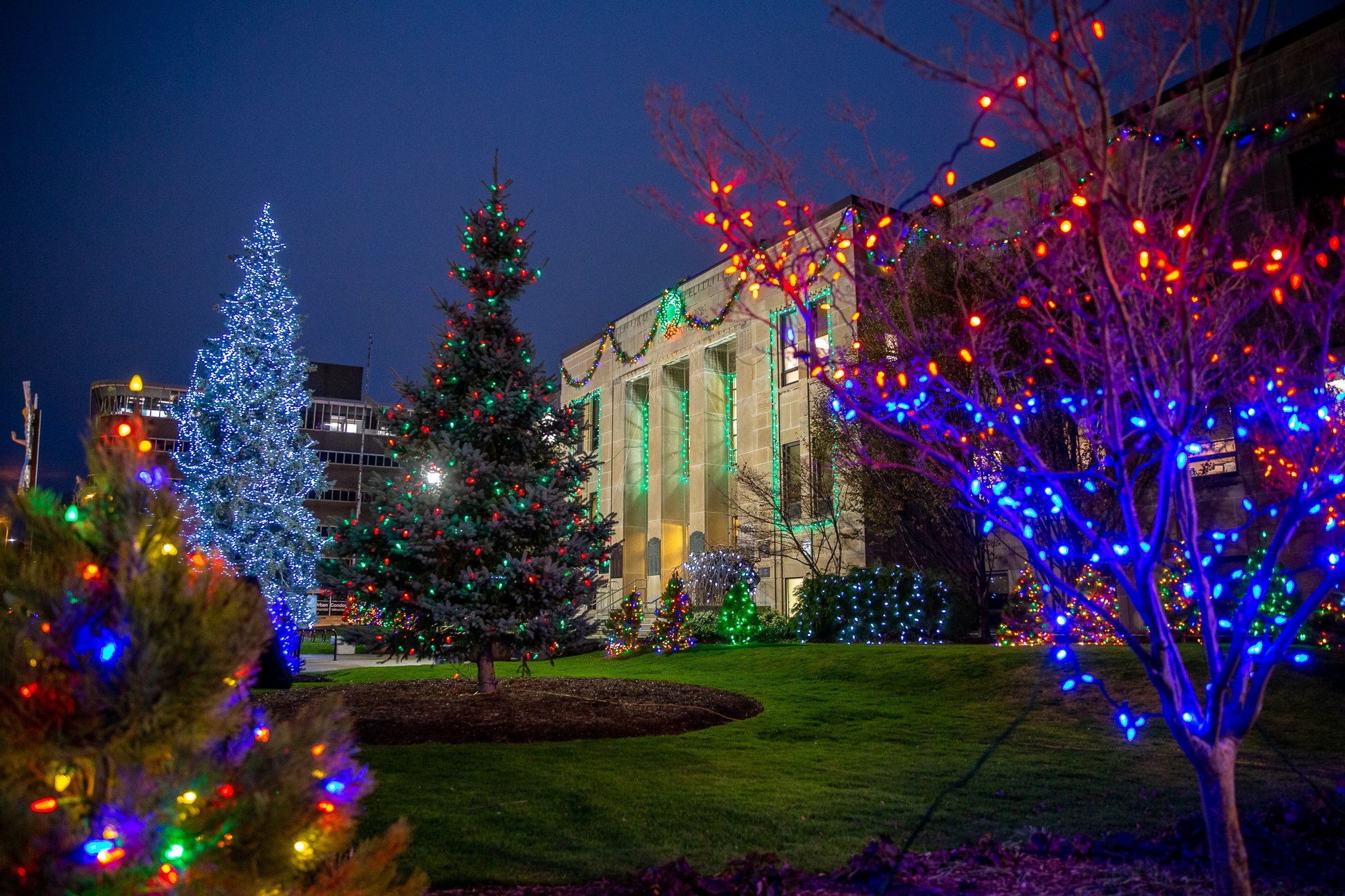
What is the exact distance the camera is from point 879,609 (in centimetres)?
1869

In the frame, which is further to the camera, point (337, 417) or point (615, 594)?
point (337, 417)

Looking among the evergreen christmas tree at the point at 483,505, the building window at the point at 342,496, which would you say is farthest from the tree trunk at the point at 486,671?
the building window at the point at 342,496

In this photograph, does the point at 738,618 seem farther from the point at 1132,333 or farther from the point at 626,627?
the point at 1132,333

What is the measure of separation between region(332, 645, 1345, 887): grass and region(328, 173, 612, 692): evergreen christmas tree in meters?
2.87

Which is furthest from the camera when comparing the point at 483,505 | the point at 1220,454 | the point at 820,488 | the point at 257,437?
the point at 257,437

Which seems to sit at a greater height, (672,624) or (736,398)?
(736,398)

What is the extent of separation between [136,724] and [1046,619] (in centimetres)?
1532

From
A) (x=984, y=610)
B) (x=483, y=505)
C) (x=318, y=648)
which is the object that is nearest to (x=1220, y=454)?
(x=984, y=610)

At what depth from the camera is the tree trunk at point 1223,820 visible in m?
3.13

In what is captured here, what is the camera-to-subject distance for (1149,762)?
7.40 meters

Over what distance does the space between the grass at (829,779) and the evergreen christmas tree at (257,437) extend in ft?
62.3

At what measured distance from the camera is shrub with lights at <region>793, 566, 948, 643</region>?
18328 mm

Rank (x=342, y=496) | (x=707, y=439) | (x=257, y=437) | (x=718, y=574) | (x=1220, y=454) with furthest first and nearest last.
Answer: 1. (x=342, y=496)
2. (x=707, y=439)
3. (x=257, y=437)
4. (x=718, y=574)
5. (x=1220, y=454)

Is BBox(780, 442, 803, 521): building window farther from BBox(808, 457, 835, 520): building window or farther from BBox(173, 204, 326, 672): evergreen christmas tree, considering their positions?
BBox(173, 204, 326, 672): evergreen christmas tree
